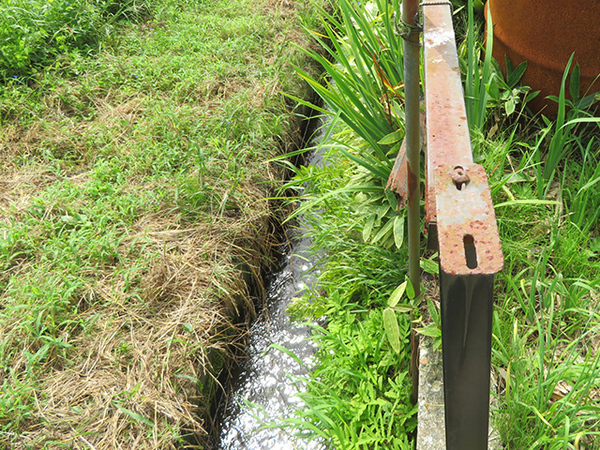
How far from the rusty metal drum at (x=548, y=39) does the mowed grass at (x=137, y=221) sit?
4.55 ft

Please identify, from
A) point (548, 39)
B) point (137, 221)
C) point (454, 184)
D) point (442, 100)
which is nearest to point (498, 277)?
point (548, 39)

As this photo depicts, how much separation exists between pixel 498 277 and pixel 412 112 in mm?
793

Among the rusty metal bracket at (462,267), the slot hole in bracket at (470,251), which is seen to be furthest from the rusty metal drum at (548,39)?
the slot hole in bracket at (470,251)

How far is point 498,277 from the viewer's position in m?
1.58

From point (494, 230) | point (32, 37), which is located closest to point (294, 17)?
point (32, 37)

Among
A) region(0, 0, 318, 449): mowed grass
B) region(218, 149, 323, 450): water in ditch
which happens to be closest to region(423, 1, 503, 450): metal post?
region(218, 149, 323, 450): water in ditch

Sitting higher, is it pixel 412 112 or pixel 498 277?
pixel 412 112

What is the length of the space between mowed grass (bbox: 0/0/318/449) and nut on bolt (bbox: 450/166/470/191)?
156 cm

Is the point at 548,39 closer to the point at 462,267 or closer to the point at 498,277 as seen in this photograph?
the point at 498,277

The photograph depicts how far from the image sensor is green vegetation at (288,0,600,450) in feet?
4.04

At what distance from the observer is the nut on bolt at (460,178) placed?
59 cm

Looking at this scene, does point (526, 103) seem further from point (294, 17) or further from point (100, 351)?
point (294, 17)

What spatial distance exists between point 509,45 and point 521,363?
1309mm

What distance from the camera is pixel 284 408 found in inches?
77.6
